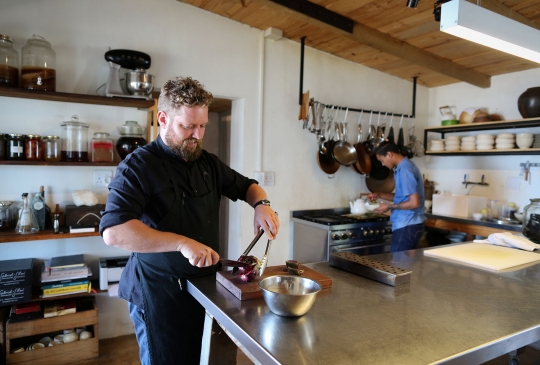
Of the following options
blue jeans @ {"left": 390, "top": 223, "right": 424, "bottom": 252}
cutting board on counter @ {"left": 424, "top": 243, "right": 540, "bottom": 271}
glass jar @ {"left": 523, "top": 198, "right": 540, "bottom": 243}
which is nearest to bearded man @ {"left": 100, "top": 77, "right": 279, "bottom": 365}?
cutting board on counter @ {"left": 424, "top": 243, "right": 540, "bottom": 271}

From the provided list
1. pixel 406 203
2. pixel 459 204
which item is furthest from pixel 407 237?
pixel 459 204

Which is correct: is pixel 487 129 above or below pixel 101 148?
above

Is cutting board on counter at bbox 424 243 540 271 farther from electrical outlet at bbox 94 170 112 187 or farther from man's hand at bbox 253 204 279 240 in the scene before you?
electrical outlet at bbox 94 170 112 187

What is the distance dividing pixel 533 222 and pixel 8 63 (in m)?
3.27

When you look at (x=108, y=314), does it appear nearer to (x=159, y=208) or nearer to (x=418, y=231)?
(x=159, y=208)

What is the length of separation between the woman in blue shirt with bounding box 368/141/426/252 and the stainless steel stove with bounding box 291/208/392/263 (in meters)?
0.31

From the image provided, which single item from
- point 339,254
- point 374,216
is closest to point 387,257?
point 339,254

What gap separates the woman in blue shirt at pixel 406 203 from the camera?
302cm

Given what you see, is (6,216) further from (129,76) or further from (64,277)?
(129,76)

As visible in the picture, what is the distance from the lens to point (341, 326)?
42.7 inches

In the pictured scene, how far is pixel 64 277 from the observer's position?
96.3 inches

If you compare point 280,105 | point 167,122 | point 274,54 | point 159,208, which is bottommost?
point 159,208

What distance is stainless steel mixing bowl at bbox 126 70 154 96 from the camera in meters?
2.54

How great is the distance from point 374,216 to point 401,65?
151 cm
